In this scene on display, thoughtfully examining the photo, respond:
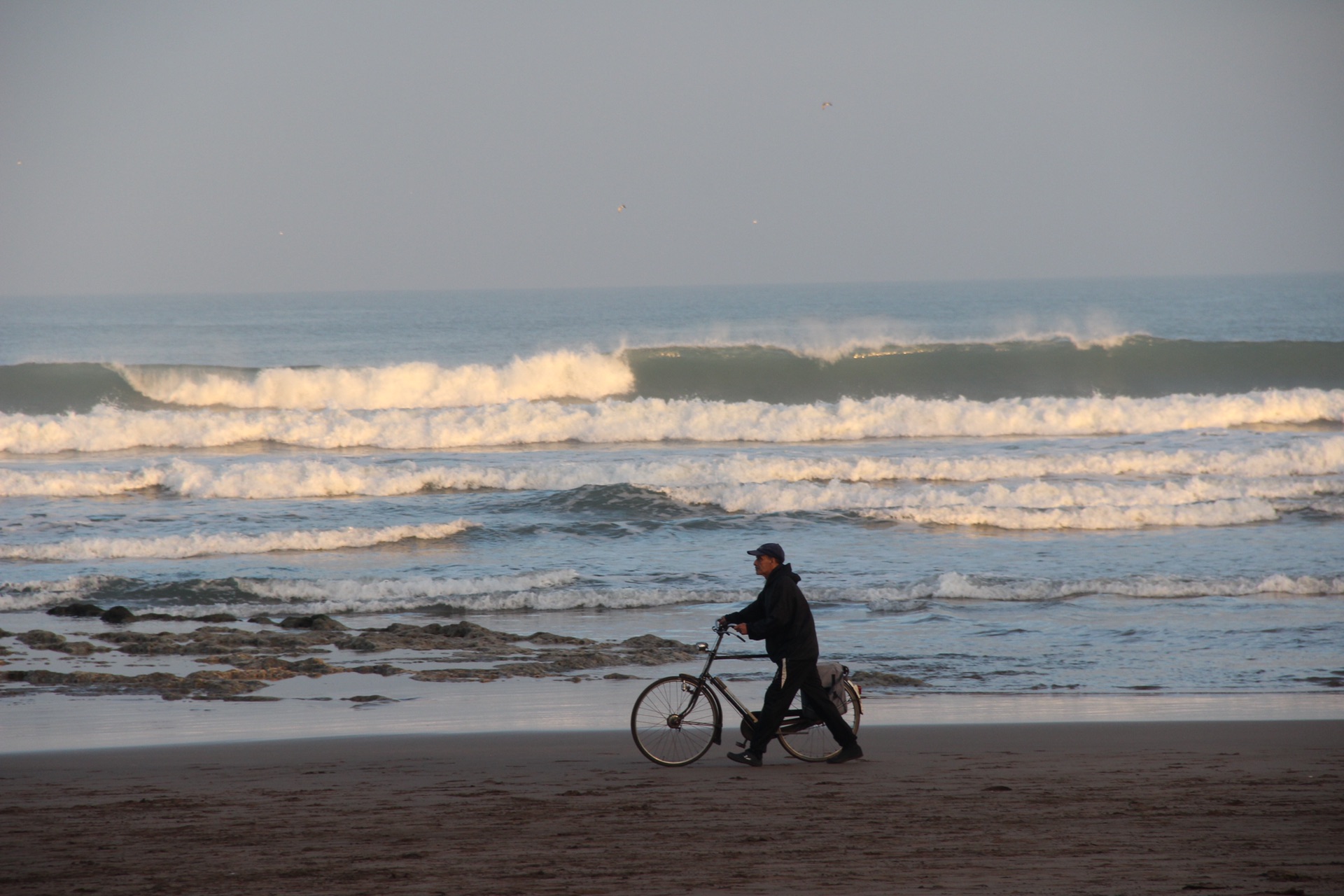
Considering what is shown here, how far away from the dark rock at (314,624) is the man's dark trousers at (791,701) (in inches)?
194

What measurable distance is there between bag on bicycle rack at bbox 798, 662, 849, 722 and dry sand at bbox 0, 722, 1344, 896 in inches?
11.8

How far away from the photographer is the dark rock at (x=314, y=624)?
952 centimetres

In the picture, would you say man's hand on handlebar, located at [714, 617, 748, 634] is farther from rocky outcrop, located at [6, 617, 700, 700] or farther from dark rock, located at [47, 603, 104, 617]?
dark rock, located at [47, 603, 104, 617]

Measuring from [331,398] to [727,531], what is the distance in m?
18.8

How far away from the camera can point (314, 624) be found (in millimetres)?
9578

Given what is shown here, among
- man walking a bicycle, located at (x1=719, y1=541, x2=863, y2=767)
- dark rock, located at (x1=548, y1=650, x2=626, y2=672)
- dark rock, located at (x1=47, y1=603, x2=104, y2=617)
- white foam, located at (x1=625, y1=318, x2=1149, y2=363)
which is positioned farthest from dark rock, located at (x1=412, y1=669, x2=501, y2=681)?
white foam, located at (x1=625, y1=318, x2=1149, y2=363)

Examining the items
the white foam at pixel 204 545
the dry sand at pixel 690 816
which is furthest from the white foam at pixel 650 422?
the dry sand at pixel 690 816

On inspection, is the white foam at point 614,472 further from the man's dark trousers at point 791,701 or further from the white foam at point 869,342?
the white foam at point 869,342

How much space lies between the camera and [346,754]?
238 inches

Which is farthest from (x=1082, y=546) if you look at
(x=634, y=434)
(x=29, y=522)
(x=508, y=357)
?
(x=508, y=357)

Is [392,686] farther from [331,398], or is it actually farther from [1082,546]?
[331,398]

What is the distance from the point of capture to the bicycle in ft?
19.4

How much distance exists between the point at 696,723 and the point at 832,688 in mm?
750

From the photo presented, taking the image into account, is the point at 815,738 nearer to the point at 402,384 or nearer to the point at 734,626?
the point at 734,626
